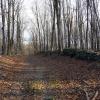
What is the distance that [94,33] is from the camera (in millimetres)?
43938

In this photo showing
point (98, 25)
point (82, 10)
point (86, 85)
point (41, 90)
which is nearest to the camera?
point (41, 90)

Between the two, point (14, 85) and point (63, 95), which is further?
point (14, 85)

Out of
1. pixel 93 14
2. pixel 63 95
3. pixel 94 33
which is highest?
pixel 93 14

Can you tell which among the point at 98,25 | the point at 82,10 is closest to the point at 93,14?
the point at 98,25

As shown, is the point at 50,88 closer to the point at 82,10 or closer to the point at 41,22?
the point at 82,10

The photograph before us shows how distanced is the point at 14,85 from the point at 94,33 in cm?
3368

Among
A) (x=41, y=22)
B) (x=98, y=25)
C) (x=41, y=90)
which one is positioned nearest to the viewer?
(x=41, y=90)

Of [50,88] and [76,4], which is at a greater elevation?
[76,4]

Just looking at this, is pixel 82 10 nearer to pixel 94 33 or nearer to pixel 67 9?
pixel 67 9

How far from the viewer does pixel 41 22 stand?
73250 millimetres

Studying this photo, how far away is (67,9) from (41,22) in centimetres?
2239

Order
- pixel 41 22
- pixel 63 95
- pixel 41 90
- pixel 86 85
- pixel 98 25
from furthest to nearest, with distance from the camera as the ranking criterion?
pixel 41 22 → pixel 98 25 → pixel 86 85 → pixel 41 90 → pixel 63 95

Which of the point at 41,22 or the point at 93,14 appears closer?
the point at 93,14

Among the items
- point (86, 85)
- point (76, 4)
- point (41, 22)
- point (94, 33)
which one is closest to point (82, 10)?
point (76, 4)
